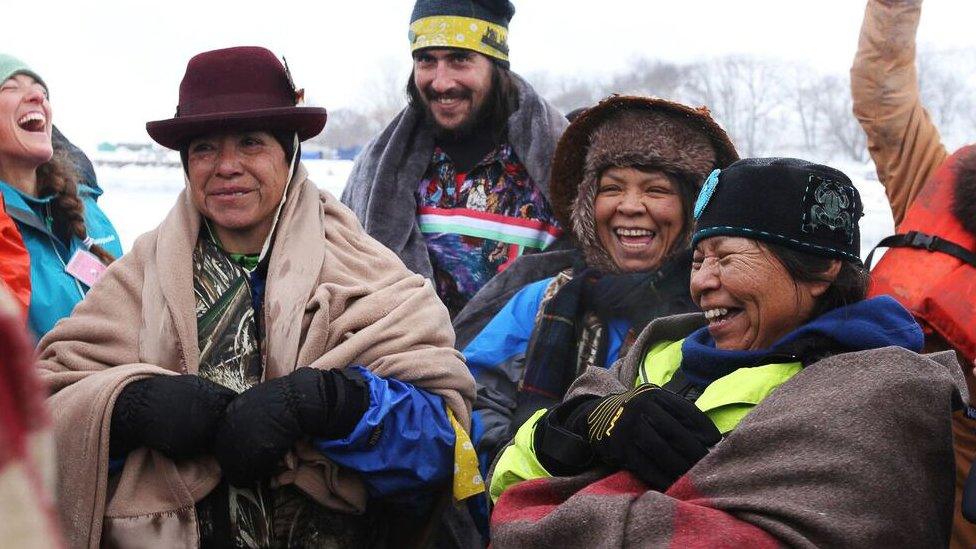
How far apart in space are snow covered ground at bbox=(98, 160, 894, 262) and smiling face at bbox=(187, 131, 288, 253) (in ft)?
17.1

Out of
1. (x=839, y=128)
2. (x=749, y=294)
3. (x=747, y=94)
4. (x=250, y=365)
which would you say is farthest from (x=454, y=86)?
(x=747, y=94)

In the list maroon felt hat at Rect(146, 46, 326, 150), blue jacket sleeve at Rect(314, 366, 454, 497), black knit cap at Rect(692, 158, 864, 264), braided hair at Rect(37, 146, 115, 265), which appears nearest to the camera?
black knit cap at Rect(692, 158, 864, 264)

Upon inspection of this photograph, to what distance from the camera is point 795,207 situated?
2.20 m

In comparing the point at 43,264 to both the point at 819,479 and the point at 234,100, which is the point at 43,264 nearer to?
the point at 234,100

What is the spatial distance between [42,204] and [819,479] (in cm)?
286

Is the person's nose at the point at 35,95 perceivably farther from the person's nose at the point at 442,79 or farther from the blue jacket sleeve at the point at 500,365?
the blue jacket sleeve at the point at 500,365

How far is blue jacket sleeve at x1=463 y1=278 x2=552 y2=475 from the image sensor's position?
2934 mm

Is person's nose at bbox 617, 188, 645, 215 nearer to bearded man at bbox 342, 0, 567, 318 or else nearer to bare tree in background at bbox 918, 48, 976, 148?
bearded man at bbox 342, 0, 567, 318

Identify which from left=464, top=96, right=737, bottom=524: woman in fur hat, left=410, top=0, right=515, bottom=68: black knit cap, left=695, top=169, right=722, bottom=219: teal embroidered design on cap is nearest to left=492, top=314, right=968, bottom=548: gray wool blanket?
left=695, top=169, right=722, bottom=219: teal embroidered design on cap

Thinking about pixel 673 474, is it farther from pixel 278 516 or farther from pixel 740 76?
pixel 740 76

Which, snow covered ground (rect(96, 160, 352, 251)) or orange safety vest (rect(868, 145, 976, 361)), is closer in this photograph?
orange safety vest (rect(868, 145, 976, 361))

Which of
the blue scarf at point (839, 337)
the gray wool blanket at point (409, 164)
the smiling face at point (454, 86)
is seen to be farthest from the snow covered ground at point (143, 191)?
the blue scarf at point (839, 337)

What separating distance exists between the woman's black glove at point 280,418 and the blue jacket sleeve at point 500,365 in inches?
18.4

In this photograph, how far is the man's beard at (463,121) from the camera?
13.0 ft
